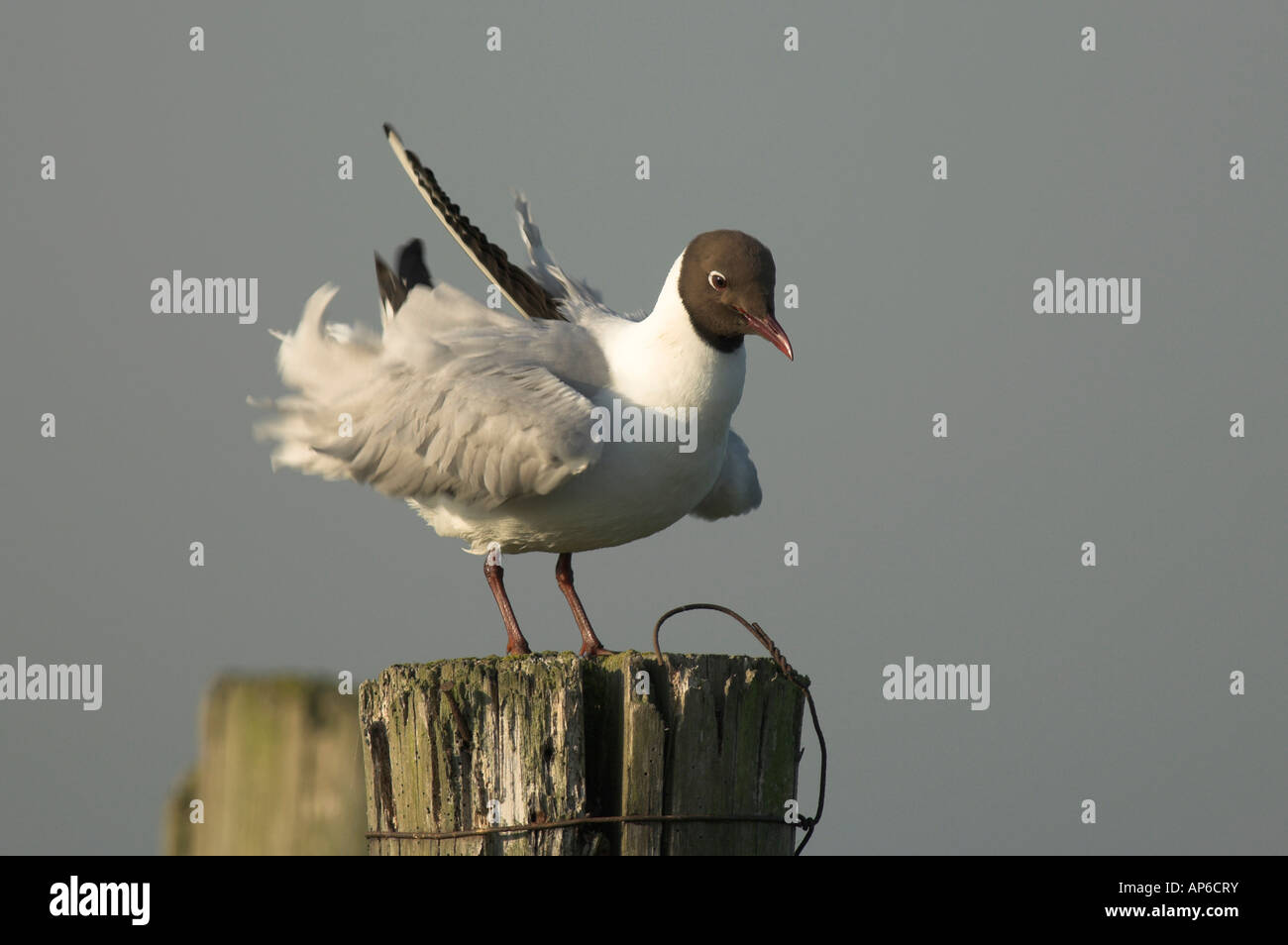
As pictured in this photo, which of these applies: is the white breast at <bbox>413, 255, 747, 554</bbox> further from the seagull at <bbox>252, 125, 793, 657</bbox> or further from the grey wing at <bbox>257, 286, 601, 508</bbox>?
the grey wing at <bbox>257, 286, 601, 508</bbox>

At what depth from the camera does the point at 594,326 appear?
26.1ft

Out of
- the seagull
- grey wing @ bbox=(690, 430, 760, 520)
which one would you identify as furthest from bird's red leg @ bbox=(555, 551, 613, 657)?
grey wing @ bbox=(690, 430, 760, 520)

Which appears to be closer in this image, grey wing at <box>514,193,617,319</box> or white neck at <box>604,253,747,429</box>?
white neck at <box>604,253,747,429</box>

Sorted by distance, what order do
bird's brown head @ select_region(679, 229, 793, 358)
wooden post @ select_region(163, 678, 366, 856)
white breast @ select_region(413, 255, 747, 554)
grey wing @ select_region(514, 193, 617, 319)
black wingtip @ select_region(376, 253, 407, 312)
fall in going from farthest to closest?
black wingtip @ select_region(376, 253, 407, 312)
grey wing @ select_region(514, 193, 617, 319)
bird's brown head @ select_region(679, 229, 793, 358)
white breast @ select_region(413, 255, 747, 554)
wooden post @ select_region(163, 678, 366, 856)

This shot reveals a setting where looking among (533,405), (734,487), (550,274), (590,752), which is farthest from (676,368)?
(590,752)

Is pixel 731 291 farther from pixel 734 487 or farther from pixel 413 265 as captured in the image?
pixel 413 265

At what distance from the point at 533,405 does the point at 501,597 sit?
1.21 m

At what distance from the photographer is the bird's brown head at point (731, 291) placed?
7.38 meters

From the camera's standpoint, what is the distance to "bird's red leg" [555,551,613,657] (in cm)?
767

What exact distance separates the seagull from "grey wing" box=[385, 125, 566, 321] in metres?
0.01

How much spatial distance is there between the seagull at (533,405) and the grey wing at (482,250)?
1cm

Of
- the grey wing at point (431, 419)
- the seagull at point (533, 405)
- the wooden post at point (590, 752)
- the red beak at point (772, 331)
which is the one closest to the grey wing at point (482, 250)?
the seagull at point (533, 405)
